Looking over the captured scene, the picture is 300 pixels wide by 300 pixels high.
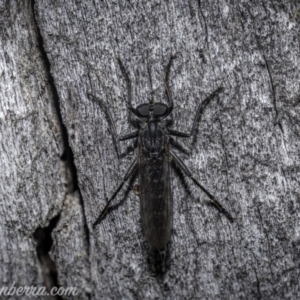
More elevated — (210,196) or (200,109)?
(200,109)

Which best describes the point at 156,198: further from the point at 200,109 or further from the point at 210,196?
the point at 200,109

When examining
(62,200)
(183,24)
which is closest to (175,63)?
(183,24)

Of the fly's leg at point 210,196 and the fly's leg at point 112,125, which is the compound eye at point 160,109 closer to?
the fly's leg at point 112,125

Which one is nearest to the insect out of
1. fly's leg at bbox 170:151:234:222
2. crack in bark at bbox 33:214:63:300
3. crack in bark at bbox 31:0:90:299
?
fly's leg at bbox 170:151:234:222

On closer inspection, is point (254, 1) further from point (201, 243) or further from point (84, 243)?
point (84, 243)

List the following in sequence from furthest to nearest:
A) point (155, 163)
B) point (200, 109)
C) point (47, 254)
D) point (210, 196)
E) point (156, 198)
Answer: point (155, 163) → point (47, 254) → point (156, 198) → point (210, 196) → point (200, 109)

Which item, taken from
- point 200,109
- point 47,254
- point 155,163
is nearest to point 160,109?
point 200,109
